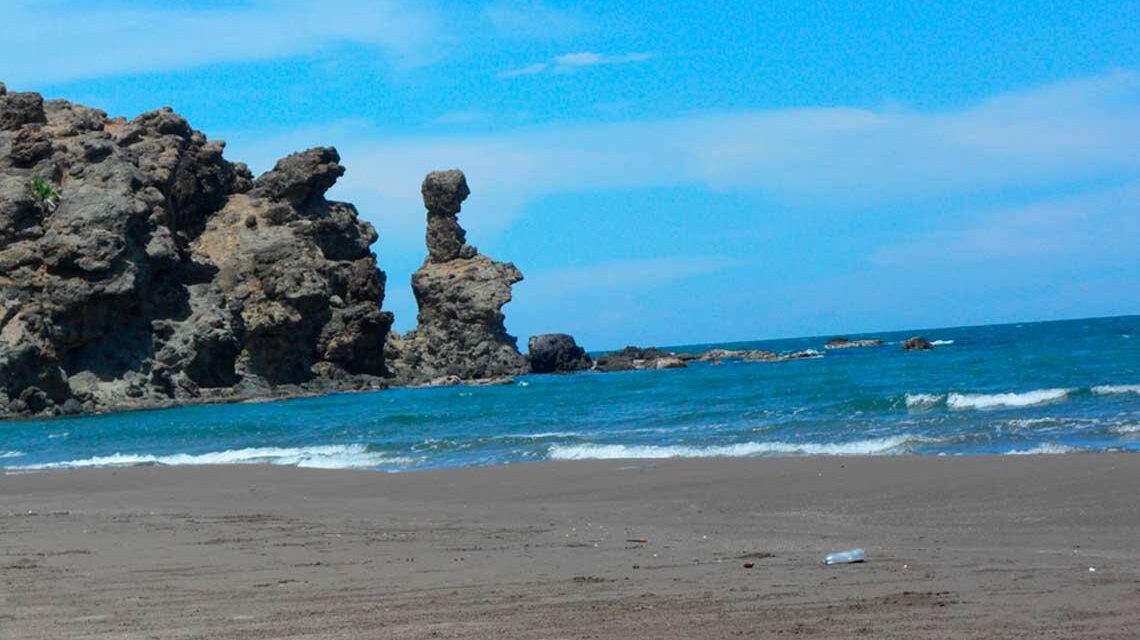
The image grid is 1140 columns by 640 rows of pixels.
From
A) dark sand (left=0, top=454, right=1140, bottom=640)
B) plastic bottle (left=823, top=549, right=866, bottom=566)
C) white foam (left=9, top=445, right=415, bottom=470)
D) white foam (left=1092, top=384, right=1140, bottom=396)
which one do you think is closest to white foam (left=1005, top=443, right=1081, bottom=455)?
dark sand (left=0, top=454, right=1140, bottom=640)

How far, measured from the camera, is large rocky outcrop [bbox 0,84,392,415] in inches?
2586

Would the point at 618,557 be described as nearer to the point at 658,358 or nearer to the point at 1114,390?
the point at 1114,390

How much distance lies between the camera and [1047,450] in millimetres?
17047

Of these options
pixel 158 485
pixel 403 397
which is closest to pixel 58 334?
pixel 403 397

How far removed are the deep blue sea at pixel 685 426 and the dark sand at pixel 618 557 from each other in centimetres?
468

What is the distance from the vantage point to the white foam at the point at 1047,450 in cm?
1658

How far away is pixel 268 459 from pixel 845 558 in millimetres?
19285

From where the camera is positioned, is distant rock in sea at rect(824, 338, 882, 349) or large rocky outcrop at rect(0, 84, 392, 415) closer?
large rocky outcrop at rect(0, 84, 392, 415)

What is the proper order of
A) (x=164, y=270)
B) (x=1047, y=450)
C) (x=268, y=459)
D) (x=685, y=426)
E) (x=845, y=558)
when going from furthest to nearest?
(x=164, y=270)
(x=685, y=426)
(x=268, y=459)
(x=1047, y=450)
(x=845, y=558)

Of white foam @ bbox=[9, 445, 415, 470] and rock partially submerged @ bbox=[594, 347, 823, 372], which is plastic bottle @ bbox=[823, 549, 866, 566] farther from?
rock partially submerged @ bbox=[594, 347, 823, 372]

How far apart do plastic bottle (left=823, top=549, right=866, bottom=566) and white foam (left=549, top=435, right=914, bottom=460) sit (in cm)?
1038

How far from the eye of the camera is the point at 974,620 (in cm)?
643

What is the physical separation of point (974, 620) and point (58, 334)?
64.7 metres

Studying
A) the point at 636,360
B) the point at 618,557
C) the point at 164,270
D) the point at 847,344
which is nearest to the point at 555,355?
the point at 636,360
